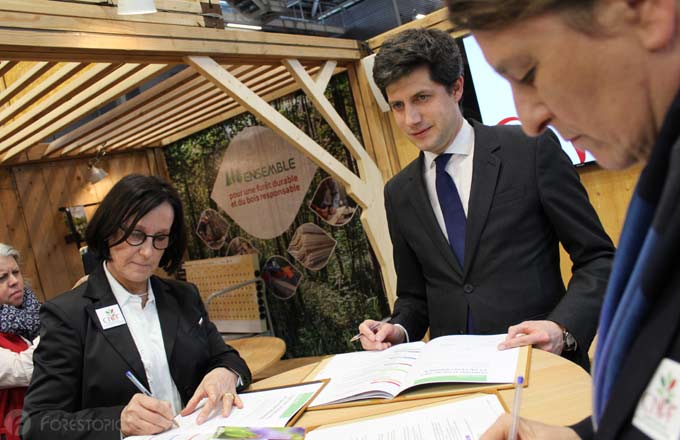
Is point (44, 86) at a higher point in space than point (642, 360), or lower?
higher

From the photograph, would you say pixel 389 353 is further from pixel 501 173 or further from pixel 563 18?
pixel 563 18

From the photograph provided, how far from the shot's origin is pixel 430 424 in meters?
1.07

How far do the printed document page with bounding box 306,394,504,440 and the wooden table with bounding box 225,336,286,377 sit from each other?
2.91m

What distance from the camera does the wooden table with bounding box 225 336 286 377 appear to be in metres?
4.09

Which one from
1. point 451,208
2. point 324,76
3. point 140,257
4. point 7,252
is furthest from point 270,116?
point 451,208

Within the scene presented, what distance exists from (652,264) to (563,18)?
25cm

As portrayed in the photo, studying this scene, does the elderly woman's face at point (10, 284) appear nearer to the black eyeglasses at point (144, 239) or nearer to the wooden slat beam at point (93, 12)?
the wooden slat beam at point (93, 12)

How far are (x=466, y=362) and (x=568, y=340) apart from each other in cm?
36

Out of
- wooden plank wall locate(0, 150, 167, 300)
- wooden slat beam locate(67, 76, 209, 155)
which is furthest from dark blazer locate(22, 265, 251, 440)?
wooden plank wall locate(0, 150, 167, 300)

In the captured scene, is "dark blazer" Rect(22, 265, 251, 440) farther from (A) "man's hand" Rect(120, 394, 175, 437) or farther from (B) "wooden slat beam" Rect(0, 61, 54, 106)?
(B) "wooden slat beam" Rect(0, 61, 54, 106)

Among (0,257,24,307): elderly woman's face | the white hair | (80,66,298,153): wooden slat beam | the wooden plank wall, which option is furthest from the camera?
the wooden plank wall

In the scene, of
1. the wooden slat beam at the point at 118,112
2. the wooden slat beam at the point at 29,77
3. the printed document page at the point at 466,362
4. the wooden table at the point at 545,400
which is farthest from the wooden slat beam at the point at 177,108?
the wooden table at the point at 545,400

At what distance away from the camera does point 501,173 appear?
1863mm

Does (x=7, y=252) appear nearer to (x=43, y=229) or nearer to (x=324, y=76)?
(x=324, y=76)
